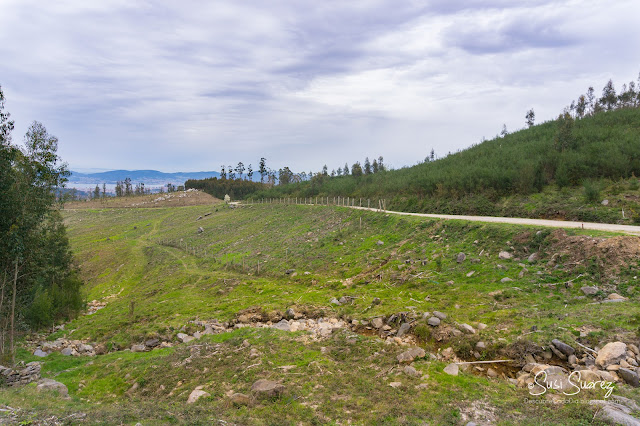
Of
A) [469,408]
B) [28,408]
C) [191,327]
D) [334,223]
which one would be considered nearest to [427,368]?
[469,408]

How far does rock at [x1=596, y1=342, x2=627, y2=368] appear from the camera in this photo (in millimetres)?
9492

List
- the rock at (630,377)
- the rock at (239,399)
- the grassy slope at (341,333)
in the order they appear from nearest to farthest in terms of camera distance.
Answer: the rock at (630,377)
the grassy slope at (341,333)
the rock at (239,399)

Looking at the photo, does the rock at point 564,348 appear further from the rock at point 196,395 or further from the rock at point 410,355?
the rock at point 196,395

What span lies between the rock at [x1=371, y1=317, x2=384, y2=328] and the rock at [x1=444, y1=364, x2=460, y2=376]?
4.95 meters

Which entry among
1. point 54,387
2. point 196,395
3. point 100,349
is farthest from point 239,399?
point 100,349

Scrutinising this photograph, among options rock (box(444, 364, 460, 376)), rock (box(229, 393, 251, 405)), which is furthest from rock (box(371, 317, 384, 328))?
rock (box(229, 393, 251, 405))

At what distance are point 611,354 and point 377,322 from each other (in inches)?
337

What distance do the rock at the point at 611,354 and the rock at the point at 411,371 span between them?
5.28 m

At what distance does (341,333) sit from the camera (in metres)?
15.0

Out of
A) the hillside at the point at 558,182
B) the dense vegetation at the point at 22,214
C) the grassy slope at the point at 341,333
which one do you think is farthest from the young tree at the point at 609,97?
the dense vegetation at the point at 22,214

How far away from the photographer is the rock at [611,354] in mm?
9492

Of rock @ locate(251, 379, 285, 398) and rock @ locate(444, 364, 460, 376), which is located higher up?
rock @ locate(444, 364, 460, 376)

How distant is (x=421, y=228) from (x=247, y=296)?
52.2ft

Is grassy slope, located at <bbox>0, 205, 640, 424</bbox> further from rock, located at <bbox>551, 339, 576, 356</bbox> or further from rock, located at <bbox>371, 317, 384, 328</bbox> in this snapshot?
rock, located at <bbox>371, 317, 384, 328</bbox>
